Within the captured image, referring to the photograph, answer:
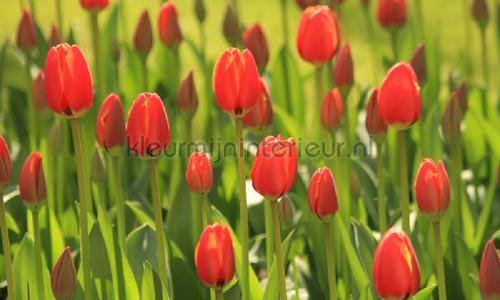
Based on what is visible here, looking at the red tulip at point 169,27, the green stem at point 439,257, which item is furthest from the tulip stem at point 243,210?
the red tulip at point 169,27

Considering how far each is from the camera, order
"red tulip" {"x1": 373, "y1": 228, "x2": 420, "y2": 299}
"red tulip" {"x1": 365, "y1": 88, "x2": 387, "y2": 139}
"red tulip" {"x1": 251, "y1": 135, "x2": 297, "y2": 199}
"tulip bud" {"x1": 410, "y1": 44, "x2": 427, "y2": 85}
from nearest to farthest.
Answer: "red tulip" {"x1": 373, "y1": 228, "x2": 420, "y2": 299}
"red tulip" {"x1": 251, "y1": 135, "x2": 297, "y2": 199}
"red tulip" {"x1": 365, "y1": 88, "x2": 387, "y2": 139}
"tulip bud" {"x1": 410, "y1": 44, "x2": 427, "y2": 85}

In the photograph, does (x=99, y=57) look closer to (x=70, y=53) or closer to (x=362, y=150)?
(x=362, y=150)

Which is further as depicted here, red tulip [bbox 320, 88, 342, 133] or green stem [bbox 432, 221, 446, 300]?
red tulip [bbox 320, 88, 342, 133]

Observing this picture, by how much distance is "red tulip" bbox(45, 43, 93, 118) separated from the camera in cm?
183

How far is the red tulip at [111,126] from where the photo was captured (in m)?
1.96

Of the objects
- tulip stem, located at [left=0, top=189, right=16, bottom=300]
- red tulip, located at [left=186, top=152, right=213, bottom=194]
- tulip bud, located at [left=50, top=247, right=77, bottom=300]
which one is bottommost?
tulip bud, located at [left=50, top=247, right=77, bottom=300]

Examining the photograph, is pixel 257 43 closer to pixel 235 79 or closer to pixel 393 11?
pixel 393 11

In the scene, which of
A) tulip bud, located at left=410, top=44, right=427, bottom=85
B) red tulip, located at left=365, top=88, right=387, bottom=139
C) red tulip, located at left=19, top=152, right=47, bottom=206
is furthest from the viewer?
tulip bud, located at left=410, top=44, right=427, bottom=85

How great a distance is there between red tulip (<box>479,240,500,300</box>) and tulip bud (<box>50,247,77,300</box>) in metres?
0.66

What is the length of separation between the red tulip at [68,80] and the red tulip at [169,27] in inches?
37.3

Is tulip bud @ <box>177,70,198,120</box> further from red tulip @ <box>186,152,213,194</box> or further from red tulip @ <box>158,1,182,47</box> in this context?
red tulip @ <box>186,152,213,194</box>

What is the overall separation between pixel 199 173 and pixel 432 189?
1.36ft

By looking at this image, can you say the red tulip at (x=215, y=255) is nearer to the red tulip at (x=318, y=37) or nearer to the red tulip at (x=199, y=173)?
the red tulip at (x=199, y=173)

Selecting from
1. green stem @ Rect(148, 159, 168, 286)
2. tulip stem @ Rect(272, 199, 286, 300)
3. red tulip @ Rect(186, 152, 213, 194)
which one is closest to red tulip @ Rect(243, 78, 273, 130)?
red tulip @ Rect(186, 152, 213, 194)
